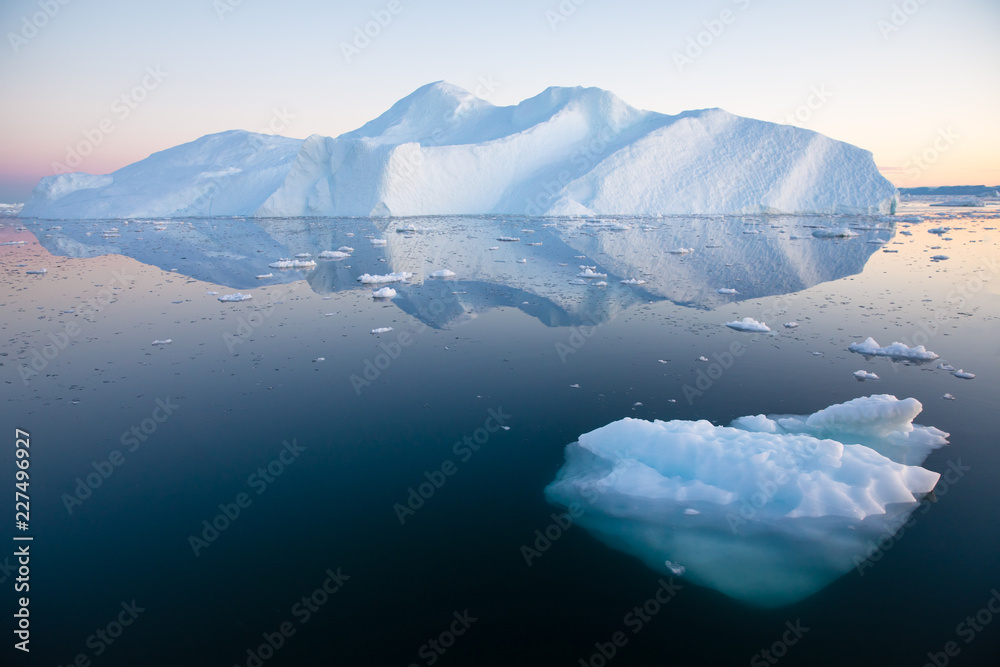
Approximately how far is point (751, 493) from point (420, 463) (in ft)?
10.1

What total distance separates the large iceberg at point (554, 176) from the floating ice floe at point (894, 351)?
2928cm

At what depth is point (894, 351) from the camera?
25.6ft

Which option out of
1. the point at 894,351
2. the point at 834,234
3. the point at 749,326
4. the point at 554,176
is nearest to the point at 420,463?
the point at 749,326

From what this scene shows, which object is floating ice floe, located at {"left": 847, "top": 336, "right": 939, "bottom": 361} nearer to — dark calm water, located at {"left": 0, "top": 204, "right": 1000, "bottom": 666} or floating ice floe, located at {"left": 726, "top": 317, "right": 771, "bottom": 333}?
dark calm water, located at {"left": 0, "top": 204, "right": 1000, "bottom": 666}

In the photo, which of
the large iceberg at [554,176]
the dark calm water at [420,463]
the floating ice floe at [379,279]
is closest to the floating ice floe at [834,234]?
the dark calm water at [420,463]

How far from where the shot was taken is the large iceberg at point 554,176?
36906 mm

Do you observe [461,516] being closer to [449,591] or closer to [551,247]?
[449,591]

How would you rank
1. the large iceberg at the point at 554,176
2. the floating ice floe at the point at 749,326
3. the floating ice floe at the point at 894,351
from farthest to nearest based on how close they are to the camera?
the large iceberg at the point at 554,176 < the floating ice floe at the point at 749,326 < the floating ice floe at the point at 894,351

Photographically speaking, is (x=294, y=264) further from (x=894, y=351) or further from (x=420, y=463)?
(x=894, y=351)

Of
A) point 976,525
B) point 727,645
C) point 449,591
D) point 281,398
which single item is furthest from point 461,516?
point 976,525

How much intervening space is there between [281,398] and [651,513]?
15.5 ft

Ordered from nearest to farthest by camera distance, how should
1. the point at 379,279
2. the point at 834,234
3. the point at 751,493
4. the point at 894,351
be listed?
the point at 751,493 < the point at 894,351 < the point at 379,279 < the point at 834,234

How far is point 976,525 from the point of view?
13.7 feet

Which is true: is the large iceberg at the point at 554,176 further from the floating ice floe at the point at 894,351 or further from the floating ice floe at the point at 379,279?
the floating ice floe at the point at 894,351
